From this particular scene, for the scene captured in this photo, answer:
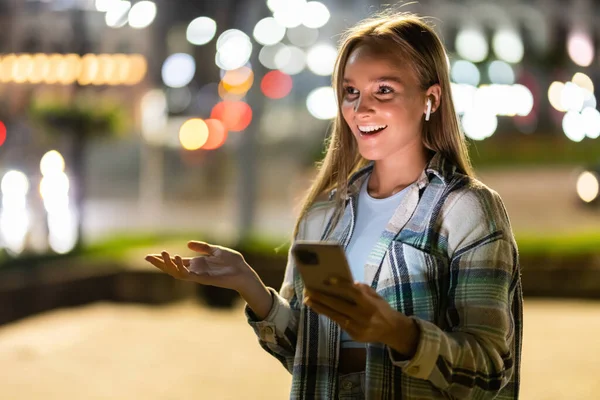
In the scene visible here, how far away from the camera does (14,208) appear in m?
12.9

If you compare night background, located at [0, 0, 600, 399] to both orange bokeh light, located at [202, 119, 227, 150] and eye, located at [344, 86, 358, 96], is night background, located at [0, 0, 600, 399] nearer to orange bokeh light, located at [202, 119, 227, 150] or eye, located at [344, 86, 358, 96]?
orange bokeh light, located at [202, 119, 227, 150]

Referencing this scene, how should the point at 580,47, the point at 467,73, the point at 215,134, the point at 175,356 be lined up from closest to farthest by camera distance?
the point at 175,356, the point at 467,73, the point at 580,47, the point at 215,134

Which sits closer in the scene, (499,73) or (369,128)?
(369,128)

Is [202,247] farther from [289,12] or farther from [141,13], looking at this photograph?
[141,13]

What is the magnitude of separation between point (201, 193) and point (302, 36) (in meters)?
13.6

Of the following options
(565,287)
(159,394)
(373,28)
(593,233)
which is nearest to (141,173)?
(593,233)

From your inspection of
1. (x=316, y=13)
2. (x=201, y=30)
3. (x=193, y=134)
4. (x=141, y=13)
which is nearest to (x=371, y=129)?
(x=141, y=13)

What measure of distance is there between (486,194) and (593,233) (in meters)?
10.7

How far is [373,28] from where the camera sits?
2305 mm

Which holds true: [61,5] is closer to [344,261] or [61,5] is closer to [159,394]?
[159,394]

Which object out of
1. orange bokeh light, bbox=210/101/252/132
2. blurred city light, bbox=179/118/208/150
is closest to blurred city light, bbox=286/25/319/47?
orange bokeh light, bbox=210/101/252/132

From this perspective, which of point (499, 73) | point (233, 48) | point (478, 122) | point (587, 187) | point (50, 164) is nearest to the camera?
point (50, 164)

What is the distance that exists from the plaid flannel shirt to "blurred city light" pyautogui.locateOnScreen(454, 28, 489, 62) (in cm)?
1776

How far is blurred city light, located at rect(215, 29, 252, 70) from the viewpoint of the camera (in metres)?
14.9
